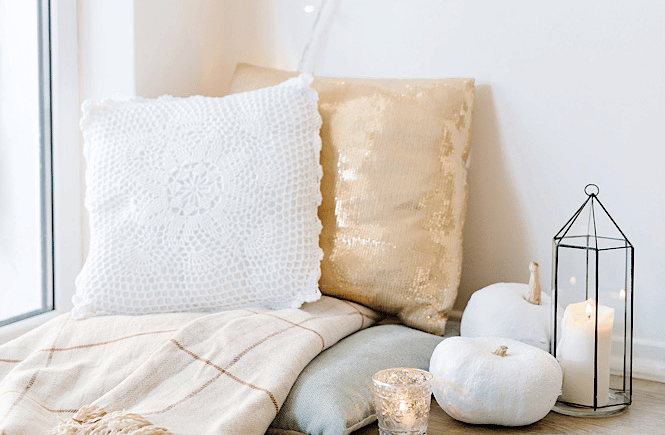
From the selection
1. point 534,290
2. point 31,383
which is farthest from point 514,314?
point 31,383

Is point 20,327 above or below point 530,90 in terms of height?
below

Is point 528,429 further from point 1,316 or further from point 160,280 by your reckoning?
point 1,316

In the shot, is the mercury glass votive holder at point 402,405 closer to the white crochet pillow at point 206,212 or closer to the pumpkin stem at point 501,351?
the pumpkin stem at point 501,351

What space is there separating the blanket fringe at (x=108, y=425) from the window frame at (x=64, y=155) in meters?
0.67

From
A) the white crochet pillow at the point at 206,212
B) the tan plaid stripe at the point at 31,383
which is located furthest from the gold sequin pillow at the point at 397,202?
the tan plaid stripe at the point at 31,383

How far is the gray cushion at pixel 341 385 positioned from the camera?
0.84 meters

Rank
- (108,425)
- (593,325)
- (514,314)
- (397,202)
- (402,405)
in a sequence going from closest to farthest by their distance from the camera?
(108,425)
(402,405)
(593,325)
(514,314)
(397,202)

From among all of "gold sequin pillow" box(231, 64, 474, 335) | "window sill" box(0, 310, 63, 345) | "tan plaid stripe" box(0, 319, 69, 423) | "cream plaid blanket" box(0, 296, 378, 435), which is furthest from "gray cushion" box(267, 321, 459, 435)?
"window sill" box(0, 310, 63, 345)

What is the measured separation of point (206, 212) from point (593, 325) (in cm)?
65

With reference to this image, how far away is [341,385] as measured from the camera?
885mm

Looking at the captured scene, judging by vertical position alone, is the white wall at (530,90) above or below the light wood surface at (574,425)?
above

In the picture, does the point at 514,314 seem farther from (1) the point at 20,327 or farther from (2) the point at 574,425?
(1) the point at 20,327

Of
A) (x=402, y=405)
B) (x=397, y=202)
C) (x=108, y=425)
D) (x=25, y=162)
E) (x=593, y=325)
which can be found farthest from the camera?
(x=25, y=162)

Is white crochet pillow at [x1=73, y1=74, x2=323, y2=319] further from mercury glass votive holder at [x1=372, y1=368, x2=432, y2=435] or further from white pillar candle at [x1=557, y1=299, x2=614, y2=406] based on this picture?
white pillar candle at [x1=557, y1=299, x2=614, y2=406]
